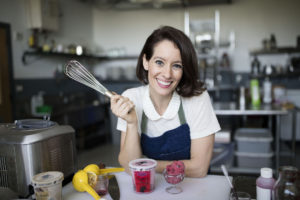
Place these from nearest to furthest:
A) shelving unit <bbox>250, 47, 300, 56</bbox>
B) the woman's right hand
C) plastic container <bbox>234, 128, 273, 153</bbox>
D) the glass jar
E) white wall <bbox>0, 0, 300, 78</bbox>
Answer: the glass jar
the woman's right hand
plastic container <bbox>234, 128, 273, 153</bbox>
shelving unit <bbox>250, 47, 300, 56</bbox>
white wall <bbox>0, 0, 300, 78</bbox>

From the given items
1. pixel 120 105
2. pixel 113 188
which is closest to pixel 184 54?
pixel 120 105

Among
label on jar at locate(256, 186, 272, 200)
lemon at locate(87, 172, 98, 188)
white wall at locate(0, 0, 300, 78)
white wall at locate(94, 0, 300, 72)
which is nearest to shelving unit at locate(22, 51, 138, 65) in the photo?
white wall at locate(0, 0, 300, 78)

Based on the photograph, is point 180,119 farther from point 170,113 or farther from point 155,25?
point 155,25

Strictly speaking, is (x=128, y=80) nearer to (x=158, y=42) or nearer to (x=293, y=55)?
(x=293, y=55)

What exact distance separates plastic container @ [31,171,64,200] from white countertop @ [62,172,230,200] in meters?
0.12

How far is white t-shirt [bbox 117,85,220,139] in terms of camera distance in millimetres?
1326

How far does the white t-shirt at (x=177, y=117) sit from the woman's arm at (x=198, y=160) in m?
0.03

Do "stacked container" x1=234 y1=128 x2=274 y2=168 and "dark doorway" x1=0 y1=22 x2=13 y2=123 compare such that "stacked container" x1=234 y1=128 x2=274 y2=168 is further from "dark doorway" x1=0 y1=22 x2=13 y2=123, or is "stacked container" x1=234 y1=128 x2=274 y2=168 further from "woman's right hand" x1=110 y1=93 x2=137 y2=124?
"dark doorway" x1=0 y1=22 x2=13 y2=123

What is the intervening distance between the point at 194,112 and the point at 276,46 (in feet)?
14.1

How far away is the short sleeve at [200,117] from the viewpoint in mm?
1313

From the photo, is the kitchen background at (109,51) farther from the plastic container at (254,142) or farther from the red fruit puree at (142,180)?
the red fruit puree at (142,180)

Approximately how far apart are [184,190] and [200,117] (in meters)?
0.44

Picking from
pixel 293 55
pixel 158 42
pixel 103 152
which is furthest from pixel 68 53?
pixel 293 55

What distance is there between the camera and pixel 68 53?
467cm
